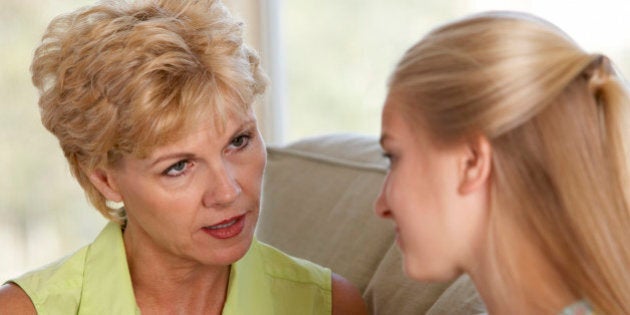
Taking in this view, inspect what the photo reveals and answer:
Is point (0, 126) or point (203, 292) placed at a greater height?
point (203, 292)

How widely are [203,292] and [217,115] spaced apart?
0.47 m

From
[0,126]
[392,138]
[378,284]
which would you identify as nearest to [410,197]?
[392,138]

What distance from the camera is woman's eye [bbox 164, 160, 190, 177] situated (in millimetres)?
1888

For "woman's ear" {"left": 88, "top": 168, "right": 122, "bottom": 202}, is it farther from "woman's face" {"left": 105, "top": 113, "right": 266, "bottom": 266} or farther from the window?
the window

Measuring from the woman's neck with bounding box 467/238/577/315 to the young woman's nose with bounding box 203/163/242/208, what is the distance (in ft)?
1.91

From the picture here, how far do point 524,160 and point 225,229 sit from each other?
73 cm

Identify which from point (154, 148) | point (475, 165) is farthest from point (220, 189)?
point (475, 165)

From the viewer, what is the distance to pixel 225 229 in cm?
191

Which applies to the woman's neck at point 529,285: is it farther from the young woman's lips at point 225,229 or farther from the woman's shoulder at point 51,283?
the woman's shoulder at point 51,283

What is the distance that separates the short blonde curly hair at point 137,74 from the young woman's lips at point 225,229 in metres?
0.19

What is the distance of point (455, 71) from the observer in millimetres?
1384

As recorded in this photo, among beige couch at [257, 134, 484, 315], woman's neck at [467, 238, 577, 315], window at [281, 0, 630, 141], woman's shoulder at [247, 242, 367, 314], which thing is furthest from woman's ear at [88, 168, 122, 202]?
window at [281, 0, 630, 141]

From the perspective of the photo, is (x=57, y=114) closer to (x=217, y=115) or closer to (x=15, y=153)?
(x=217, y=115)

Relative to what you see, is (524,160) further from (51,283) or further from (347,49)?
(347,49)
